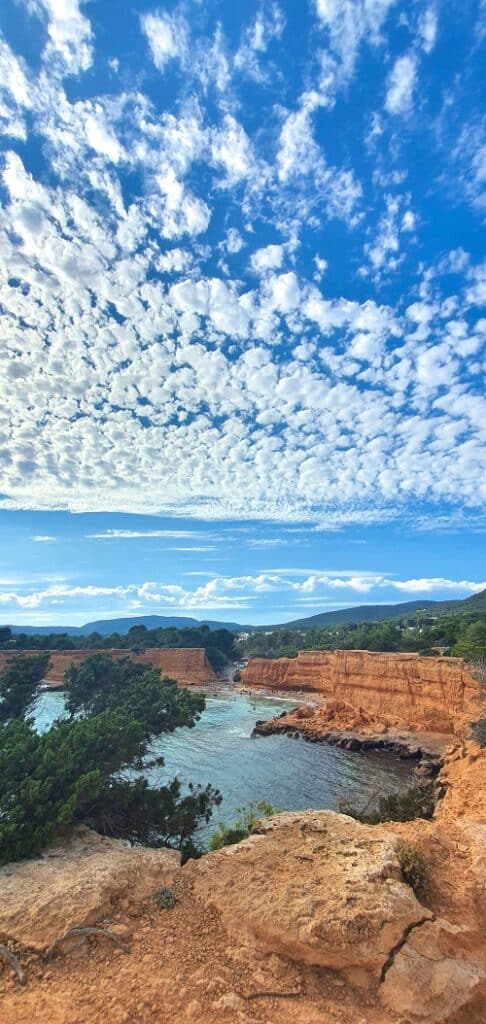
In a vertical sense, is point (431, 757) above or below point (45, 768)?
below

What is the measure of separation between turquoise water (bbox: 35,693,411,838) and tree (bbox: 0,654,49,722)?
7540mm

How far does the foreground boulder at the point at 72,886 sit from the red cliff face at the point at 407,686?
3387cm

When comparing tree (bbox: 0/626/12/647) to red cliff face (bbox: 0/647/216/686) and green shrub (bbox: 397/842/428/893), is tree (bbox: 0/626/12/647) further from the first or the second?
green shrub (bbox: 397/842/428/893)

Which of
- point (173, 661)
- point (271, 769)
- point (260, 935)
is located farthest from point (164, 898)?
point (173, 661)

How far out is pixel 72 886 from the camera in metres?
7.98

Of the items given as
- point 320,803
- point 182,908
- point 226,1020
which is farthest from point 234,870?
point 320,803

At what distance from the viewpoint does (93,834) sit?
11023mm

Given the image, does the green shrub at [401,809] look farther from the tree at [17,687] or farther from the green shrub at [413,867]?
the tree at [17,687]

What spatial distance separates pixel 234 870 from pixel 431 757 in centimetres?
2885

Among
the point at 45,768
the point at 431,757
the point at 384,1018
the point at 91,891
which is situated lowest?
the point at 431,757

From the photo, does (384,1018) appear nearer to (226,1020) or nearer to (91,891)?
(226,1020)

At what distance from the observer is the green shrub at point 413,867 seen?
794 cm

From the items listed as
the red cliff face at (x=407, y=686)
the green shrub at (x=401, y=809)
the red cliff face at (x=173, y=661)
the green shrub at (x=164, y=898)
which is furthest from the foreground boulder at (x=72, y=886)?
the red cliff face at (x=173, y=661)

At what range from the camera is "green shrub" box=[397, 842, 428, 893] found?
794cm
